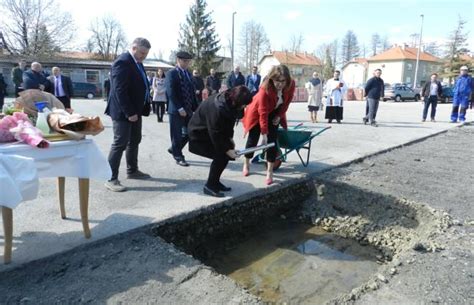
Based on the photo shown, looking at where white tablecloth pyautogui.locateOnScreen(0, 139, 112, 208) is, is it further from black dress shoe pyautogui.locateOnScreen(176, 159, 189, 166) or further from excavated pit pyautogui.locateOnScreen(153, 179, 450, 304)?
black dress shoe pyautogui.locateOnScreen(176, 159, 189, 166)

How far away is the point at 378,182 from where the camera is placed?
5.51m

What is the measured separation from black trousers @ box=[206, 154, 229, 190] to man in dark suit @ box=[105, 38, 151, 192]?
44.8 inches

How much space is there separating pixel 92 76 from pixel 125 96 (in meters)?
35.2

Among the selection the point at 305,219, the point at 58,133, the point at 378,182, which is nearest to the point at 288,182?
the point at 305,219

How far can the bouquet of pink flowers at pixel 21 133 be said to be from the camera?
109 inches

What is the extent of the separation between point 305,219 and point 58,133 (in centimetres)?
337

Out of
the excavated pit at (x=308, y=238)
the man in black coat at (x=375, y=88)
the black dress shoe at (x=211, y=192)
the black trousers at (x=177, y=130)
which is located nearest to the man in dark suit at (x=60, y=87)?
the black trousers at (x=177, y=130)

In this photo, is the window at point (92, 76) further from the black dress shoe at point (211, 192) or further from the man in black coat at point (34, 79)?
the black dress shoe at point (211, 192)

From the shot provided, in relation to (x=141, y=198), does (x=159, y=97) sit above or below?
above

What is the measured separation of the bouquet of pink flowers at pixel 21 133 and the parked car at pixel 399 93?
3477 cm

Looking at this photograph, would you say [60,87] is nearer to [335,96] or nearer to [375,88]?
[335,96]

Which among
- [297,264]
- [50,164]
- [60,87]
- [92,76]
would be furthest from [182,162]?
[92,76]

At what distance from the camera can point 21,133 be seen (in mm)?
2793

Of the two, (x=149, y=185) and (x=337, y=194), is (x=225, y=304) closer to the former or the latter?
(x=149, y=185)
